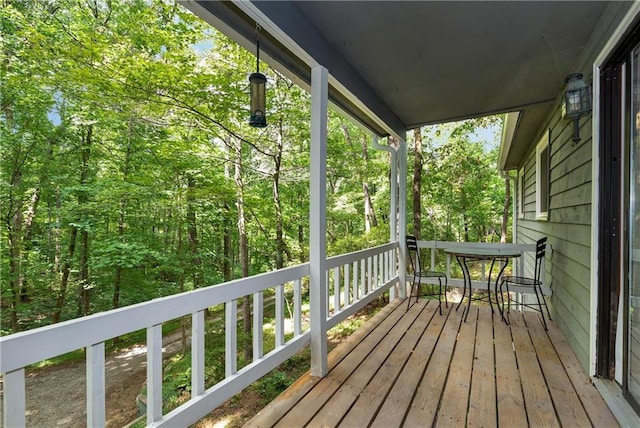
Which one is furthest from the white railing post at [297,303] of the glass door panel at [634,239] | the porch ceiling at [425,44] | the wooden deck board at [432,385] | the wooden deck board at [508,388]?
the glass door panel at [634,239]

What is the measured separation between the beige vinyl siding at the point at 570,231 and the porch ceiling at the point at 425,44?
0.61m

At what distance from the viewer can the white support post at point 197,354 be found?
1545mm

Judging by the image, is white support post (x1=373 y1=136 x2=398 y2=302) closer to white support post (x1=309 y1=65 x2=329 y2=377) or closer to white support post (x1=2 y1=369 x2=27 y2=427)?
white support post (x1=309 y1=65 x2=329 y2=377)

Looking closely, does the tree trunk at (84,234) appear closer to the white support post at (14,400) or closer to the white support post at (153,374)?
the white support post at (153,374)

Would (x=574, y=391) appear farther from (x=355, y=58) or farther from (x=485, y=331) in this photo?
(x=355, y=58)

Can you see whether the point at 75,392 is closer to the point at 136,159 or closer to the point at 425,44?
the point at 136,159

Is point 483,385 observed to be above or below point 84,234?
below

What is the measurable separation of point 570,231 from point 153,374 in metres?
3.35

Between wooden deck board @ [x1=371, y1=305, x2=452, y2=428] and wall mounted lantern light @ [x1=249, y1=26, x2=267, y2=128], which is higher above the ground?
wall mounted lantern light @ [x1=249, y1=26, x2=267, y2=128]

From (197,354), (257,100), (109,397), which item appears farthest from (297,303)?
(109,397)

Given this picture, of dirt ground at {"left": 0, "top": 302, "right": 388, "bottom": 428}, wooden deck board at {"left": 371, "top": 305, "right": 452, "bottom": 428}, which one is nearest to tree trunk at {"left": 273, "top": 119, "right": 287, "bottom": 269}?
dirt ground at {"left": 0, "top": 302, "right": 388, "bottom": 428}

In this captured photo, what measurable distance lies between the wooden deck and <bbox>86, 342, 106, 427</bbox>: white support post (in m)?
0.79

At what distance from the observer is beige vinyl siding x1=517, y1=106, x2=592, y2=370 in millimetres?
2316

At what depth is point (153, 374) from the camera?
52.2 inches
